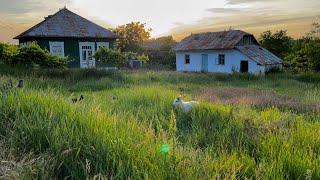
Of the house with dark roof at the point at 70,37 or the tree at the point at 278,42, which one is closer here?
the house with dark roof at the point at 70,37

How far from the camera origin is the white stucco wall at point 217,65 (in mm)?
34838

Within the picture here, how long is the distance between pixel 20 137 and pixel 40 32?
1062 inches

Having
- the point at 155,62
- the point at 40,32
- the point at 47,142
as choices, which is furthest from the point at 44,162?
the point at 155,62

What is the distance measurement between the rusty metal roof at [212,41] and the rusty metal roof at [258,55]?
1.18 metres

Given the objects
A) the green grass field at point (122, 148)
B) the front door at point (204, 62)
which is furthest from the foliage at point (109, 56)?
the green grass field at point (122, 148)

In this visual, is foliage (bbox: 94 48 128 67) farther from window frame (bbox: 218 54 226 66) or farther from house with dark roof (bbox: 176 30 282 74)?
window frame (bbox: 218 54 226 66)

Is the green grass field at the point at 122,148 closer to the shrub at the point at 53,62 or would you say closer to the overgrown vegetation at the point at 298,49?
the shrub at the point at 53,62

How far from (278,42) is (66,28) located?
25.5 metres

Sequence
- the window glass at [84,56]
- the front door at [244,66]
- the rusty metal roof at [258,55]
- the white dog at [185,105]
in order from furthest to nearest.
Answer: the front door at [244,66], the rusty metal roof at [258,55], the window glass at [84,56], the white dog at [185,105]

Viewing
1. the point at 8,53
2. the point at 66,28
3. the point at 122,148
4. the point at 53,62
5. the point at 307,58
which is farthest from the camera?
the point at 307,58

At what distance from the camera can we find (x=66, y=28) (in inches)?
1216

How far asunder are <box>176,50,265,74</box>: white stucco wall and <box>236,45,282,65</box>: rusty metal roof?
451 mm

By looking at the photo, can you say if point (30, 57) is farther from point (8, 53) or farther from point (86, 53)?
point (86, 53)

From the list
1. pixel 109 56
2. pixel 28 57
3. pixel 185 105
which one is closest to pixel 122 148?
pixel 185 105
